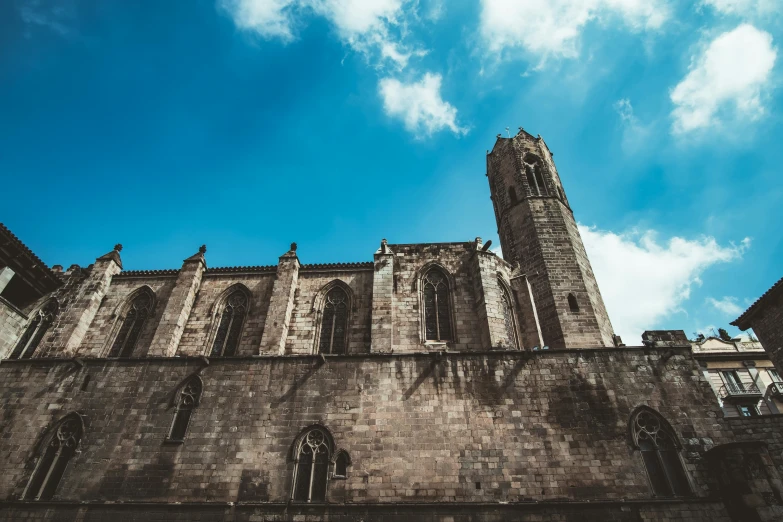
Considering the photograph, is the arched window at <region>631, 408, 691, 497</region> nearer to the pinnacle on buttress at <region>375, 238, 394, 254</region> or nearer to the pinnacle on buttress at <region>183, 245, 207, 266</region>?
the pinnacle on buttress at <region>375, 238, 394, 254</region>

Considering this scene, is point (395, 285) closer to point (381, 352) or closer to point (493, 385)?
point (381, 352)

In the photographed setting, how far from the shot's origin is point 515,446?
35.0 ft

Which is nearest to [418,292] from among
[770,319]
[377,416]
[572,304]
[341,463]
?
[377,416]

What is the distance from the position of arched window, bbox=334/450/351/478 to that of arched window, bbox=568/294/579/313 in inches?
382

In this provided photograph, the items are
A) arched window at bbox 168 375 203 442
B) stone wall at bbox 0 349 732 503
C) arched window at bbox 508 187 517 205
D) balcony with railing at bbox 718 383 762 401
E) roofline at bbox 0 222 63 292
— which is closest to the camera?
stone wall at bbox 0 349 732 503

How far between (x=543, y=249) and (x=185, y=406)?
554 inches

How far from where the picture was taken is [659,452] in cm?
1044

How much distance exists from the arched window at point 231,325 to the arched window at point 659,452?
13.0m

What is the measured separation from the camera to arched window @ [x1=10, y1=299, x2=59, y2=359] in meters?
15.6

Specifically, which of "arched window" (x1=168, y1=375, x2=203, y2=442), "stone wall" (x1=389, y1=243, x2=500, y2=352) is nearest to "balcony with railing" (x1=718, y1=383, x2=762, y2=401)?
"stone wall" (x1=389, y1=243, x2=500, y2=352)

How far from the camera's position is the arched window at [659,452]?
9984mm

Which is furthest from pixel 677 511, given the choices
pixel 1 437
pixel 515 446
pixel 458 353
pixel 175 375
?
pixel 1 437

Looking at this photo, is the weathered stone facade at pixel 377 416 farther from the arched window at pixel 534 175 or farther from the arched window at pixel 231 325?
the arched window at pixel 534 175

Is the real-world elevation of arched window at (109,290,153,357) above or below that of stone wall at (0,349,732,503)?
above
